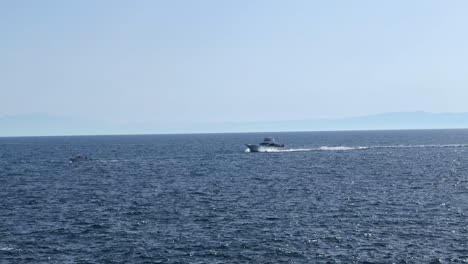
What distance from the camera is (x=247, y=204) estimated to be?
72.2m

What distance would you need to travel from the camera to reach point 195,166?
134 meters

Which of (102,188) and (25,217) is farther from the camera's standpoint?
(102,188)

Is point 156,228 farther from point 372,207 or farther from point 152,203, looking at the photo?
point 372,207

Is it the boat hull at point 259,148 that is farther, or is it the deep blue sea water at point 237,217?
the boat hull at point 259,148

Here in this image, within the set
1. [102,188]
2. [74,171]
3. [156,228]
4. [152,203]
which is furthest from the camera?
[74,171]

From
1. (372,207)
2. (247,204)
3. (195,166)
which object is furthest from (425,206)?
(195,166)

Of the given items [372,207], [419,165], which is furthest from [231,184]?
[419,165]

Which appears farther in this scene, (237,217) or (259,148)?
(259,148)

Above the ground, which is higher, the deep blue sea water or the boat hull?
the boat hull

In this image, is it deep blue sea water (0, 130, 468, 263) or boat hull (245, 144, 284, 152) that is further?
boat hull (245, 144, 284, 152)

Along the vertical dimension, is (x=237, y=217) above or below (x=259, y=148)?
below

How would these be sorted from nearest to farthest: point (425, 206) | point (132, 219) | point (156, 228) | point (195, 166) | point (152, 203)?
point (156, 228) → point (132, 219) → point (425, 206) → point (152, 203) → point (195, 166)

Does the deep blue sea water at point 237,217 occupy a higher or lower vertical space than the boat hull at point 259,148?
lower

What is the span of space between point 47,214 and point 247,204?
20.5 meters
